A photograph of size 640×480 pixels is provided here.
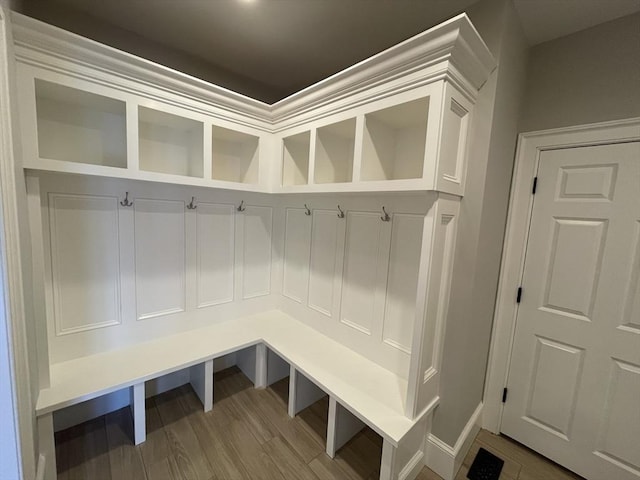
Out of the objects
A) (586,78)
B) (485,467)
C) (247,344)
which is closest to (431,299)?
(485,467)

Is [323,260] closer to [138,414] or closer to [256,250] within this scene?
[256,250]

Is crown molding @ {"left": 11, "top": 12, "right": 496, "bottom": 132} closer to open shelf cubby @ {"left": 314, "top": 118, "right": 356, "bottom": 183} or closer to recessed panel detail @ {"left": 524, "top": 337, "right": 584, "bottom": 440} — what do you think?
open shelf cubby @ {"left": 314, "top": 118, "right": 356, "bottom": 183}

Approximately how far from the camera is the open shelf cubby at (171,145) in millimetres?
1749

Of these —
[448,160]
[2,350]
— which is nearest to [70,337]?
[2,350]

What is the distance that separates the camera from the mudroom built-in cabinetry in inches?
48.6

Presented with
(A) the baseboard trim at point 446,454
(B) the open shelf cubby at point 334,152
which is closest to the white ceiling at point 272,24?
(B) the open shelf cubby at point 334,152

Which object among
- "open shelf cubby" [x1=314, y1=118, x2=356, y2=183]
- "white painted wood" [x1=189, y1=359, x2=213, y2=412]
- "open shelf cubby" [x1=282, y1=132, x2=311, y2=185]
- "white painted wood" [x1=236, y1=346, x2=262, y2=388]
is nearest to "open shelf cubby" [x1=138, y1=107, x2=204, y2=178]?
"open shelf cubby" [x1=282, y1=132, x2=311, y2=185]

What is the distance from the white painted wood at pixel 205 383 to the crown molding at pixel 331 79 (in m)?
1.76

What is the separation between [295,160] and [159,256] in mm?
1238

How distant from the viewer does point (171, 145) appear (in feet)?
6.10

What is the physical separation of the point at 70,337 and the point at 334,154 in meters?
2.05

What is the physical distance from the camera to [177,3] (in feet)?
4.73

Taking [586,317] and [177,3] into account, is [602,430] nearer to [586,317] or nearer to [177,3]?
[586,317]

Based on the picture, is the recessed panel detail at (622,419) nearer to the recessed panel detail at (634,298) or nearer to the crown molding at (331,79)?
the recessed panel detail at (634,298)
